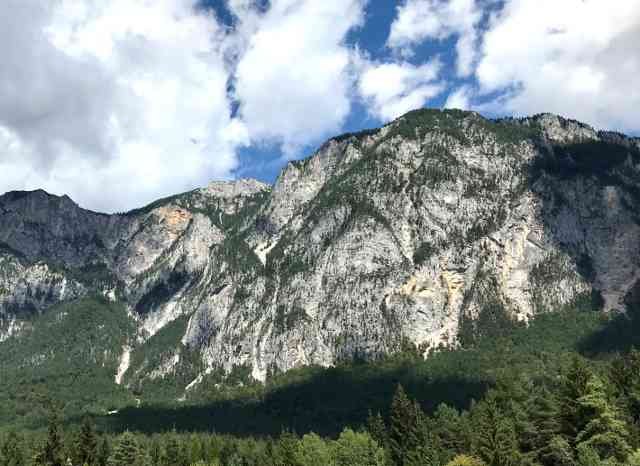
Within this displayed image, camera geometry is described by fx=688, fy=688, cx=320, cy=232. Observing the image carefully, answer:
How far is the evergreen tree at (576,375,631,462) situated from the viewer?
68438mm

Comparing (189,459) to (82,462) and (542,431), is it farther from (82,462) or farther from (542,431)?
(542,431)

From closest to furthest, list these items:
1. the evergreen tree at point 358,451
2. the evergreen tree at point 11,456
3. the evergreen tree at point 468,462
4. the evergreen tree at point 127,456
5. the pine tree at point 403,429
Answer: the evergreen tree at point 468,462 < the evergreen tree at point 358,451 < the pine tree at point 403,429 < the evergreen tree at point 127,456 < the evergreen tree at point 11,456

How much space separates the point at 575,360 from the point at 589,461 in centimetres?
1229

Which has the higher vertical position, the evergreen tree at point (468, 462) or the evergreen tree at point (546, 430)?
the evergreen tree at point (546, 430)

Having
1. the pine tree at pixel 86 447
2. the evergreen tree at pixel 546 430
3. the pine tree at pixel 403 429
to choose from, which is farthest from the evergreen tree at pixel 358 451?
the pine tree at pixel 86 447

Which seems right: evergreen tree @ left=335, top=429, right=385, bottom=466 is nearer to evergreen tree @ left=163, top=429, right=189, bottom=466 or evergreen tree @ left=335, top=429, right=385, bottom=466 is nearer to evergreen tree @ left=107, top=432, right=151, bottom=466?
evergreen tree @ left=107, top=432, right=151, bottom=466

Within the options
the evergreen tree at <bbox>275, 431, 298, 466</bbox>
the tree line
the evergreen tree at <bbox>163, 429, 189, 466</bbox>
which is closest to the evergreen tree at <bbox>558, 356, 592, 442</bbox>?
the tree line

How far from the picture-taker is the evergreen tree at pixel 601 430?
225 ft

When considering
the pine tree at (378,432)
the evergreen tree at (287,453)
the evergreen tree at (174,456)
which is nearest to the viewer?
the evergreen tree at (287,453)

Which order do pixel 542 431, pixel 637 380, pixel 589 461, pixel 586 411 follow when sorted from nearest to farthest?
1. pixel 589 461
2. pixel 586 411
3. pixel 542 431
4. pixel 637 380

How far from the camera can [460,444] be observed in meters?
125

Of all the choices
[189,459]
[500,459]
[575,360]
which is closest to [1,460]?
[189,459]

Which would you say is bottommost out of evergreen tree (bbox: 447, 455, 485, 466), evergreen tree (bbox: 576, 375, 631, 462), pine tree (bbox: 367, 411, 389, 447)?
evergreen tree (bbox: 447, 455, 485, 466)

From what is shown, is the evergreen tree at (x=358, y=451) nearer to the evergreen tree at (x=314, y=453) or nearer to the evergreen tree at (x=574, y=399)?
the evergreen tree at (x=314, y=453)
